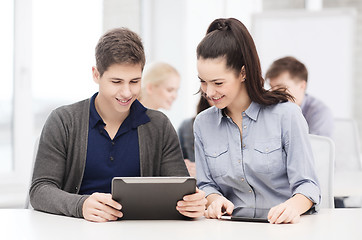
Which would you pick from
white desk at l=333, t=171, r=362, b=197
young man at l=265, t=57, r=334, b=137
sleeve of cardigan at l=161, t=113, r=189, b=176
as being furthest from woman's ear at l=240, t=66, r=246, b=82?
young man at l=265, t=57, r=334, b=137

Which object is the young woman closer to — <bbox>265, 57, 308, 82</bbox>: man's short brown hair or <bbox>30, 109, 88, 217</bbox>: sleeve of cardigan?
<bbox>30, 109, 88, 217</bbox>: sleeve of cardigan

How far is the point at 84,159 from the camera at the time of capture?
175 centimetres

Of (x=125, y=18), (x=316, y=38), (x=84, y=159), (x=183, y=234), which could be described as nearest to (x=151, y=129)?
(x=84, y=159)

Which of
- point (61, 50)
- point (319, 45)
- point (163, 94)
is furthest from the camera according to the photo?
point (319, 45)

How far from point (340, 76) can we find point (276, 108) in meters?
3.34

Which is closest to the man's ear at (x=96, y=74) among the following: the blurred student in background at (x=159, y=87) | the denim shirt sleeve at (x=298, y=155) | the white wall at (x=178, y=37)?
the denim shirt sleeve at (x=298, y=155)

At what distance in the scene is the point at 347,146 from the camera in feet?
11.2

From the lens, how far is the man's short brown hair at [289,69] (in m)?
3.33

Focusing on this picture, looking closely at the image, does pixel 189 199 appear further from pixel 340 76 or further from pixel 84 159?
pixel 340 76

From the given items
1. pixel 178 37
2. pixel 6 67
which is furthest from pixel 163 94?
pixel 178 37

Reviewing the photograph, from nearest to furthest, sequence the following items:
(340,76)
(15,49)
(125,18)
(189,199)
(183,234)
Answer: (183,234)
(189,199)
(15,49)
(125,18)
(340,76)

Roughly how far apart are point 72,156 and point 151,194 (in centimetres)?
44

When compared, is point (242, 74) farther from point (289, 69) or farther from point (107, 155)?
point (289, 69)

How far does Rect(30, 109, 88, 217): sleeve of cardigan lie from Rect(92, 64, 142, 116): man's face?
18 cm
